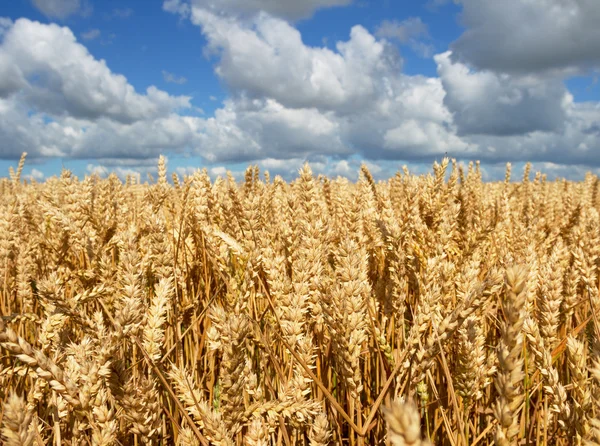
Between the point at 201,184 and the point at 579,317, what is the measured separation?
2.25 m

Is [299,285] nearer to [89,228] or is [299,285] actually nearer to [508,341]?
[508,341]

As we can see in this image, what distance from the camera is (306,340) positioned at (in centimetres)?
123

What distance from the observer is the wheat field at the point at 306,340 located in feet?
2.99

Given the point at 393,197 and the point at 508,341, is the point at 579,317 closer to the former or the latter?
the point at 393,197

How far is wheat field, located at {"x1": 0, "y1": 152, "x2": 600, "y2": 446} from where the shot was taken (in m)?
0.91

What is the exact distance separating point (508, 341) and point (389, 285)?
1157 millimetres

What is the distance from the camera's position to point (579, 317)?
2.50 metres

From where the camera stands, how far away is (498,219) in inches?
120

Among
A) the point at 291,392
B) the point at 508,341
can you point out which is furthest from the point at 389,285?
the point at 508,341

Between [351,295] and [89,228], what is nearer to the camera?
[351,295]

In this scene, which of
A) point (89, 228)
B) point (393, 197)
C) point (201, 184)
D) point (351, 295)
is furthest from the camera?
point (393, 197)

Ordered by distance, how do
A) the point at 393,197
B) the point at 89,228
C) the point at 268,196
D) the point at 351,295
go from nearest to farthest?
the point at 351,295, the point at 89,228, the point at 268,196, the point at 393,197

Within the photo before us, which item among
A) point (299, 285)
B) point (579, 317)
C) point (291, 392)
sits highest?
point (299, 285)

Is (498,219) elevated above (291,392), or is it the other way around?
(498,219)
